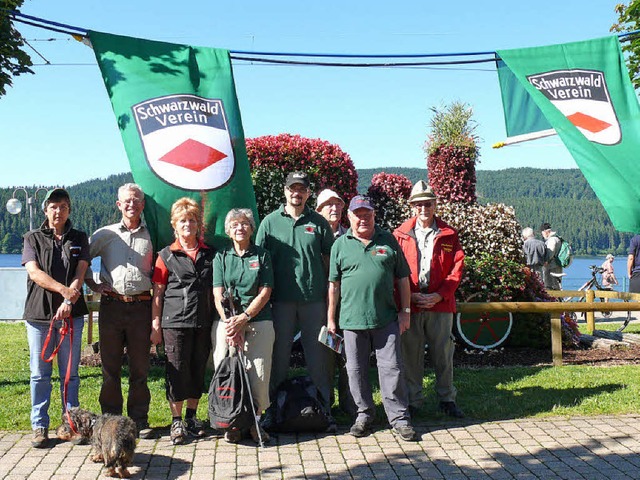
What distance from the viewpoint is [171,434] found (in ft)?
18.5

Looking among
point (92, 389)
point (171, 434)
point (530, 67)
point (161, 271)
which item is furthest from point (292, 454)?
point (530, 67)

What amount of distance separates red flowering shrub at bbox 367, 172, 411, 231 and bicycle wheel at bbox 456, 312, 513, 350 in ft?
6.32

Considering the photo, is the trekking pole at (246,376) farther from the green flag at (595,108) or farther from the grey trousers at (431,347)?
the green flag at (595,108)

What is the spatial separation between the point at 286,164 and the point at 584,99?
4.02 m

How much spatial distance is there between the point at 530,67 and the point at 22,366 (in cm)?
739

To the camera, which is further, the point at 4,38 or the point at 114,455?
the point at 4,38

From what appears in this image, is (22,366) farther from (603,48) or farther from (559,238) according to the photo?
(559,238)

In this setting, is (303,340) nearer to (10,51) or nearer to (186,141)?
(186,141)

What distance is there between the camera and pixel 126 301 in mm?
5738

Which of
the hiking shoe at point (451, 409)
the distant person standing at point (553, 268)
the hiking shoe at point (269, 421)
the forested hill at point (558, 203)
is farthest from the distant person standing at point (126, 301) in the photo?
the forested hill at point (558, 203)

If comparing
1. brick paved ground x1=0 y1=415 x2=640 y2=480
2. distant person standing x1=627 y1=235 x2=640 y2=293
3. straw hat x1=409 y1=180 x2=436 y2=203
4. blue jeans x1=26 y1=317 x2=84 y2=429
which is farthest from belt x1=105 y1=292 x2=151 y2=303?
distant person standing x1=627 y1=235 x2=640 y2=293

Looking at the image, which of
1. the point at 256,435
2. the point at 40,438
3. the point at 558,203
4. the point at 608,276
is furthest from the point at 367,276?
the point at 558,203

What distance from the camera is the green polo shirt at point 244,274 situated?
5.68m

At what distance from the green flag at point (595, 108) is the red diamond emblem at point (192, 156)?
126 inches
